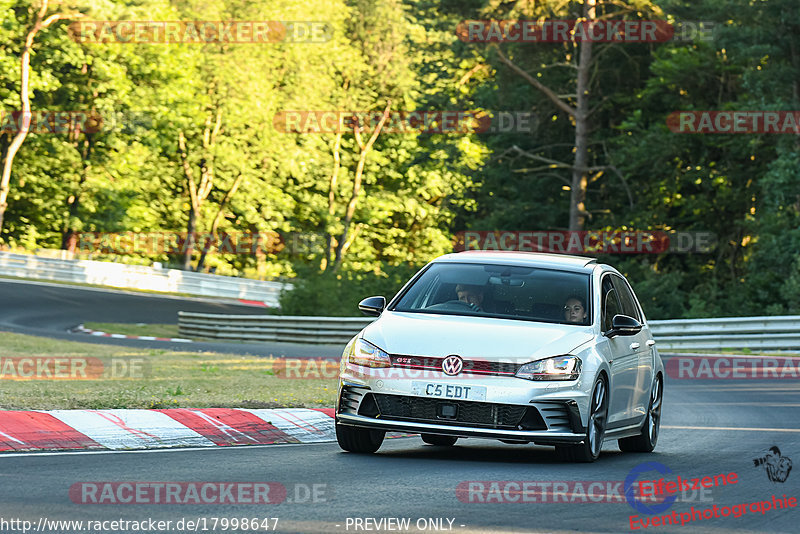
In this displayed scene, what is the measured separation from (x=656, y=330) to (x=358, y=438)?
67.6 feet

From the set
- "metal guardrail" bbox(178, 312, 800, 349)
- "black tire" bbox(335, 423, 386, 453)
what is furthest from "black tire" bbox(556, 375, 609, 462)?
"metal guardrail" bbox(178, 312, 800, 349)

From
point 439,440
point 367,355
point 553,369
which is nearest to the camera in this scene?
point 553,369

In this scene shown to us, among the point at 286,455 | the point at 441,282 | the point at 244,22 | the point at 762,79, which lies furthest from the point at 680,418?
the point at 244,22

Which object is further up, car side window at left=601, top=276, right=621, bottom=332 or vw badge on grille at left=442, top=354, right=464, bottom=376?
car side window at left=601, top=276, right=621, bottom=332

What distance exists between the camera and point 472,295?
1098 cm

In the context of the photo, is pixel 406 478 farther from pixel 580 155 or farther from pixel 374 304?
pixel 580 155

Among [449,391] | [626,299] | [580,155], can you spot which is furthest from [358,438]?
[580,155]

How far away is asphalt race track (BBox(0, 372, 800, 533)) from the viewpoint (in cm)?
723

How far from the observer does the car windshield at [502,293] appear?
10.8 meters

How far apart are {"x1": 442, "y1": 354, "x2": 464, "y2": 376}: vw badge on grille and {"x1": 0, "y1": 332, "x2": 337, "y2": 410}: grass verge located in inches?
161

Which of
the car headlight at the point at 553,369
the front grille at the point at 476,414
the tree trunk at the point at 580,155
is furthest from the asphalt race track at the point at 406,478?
the tree trunk at the point at 580,155

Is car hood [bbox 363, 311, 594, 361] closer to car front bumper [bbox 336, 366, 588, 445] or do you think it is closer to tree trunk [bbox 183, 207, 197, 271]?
car front bumper [bbox 336, 366, 588, 445]

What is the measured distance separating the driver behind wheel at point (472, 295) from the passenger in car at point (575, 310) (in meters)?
0.70

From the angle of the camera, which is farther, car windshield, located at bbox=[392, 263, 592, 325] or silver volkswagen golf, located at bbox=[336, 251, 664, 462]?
car windshield, located at bbox=[392, 263, 592, 325]
